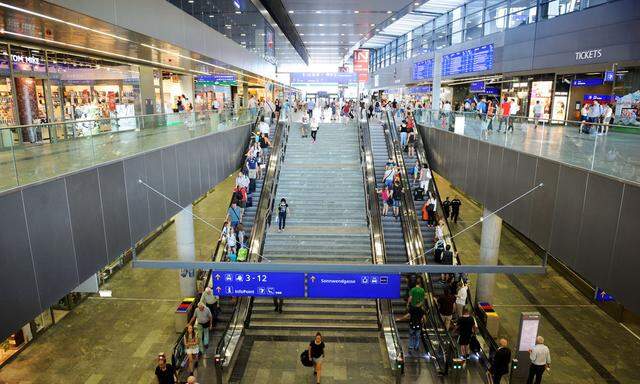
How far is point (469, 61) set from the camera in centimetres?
2764

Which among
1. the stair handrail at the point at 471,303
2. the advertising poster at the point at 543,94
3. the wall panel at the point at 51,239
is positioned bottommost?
the stair handrail at the point at 471,303

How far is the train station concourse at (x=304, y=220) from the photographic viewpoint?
6984 millimetres

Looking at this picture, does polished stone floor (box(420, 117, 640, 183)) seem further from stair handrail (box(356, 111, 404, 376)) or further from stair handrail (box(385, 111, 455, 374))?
stair handrail (box(356, 111, 404, 376))

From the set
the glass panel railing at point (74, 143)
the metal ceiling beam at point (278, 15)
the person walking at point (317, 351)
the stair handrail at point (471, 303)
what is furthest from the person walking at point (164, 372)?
the metal ceiling beam at point (278, 15)

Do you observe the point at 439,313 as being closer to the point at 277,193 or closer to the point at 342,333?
the point at 342,333

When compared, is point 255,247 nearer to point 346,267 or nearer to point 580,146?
point 346,267

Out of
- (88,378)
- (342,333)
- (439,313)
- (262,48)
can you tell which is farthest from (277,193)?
(262,48)

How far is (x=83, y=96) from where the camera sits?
66.7 ft

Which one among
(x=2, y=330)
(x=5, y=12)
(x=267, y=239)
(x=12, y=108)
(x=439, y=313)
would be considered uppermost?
(x=5, y=12)

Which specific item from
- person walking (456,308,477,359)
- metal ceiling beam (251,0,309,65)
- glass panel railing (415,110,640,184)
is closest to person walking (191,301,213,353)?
person walking (456,308,477,359)

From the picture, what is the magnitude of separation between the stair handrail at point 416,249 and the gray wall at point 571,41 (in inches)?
298

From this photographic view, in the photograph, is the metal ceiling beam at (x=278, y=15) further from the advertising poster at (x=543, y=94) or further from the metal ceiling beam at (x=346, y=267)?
the metal ceiling beam at (x=346, y=267)

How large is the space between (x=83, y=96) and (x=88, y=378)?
46.9ft

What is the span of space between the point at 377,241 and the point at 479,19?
838 inches
